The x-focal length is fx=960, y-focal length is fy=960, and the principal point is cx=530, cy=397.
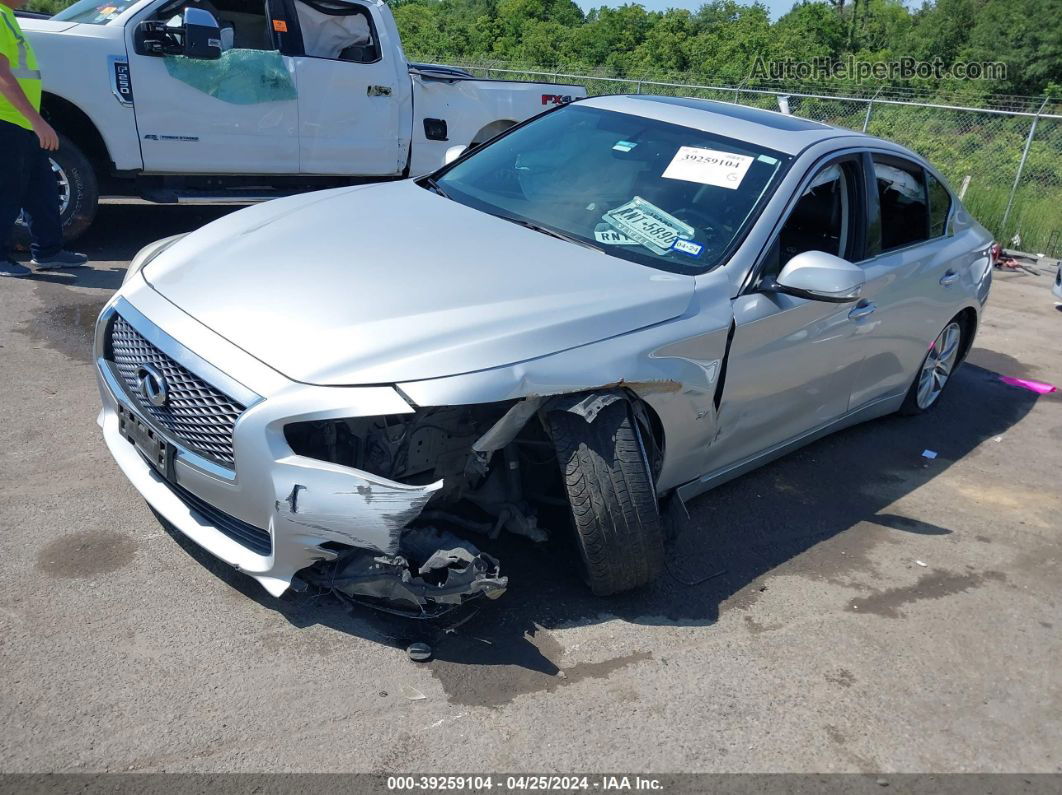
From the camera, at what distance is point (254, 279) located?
346 cm

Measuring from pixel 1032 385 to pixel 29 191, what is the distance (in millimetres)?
7262

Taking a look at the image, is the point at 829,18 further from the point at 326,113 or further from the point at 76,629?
the point at 76,629

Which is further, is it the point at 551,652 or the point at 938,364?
the point at 938,364

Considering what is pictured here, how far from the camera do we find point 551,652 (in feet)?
11.0

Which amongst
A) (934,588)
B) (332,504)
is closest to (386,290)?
(332,504)

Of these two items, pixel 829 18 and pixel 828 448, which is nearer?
pixel 828 448

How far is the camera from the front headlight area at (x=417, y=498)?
2.95 metres

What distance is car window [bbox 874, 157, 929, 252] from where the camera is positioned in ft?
16.0

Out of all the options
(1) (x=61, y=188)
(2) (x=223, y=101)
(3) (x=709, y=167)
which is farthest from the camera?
(2) (x=223, y=101)

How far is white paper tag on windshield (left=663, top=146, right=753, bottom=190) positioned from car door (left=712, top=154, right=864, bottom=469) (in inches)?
11.2

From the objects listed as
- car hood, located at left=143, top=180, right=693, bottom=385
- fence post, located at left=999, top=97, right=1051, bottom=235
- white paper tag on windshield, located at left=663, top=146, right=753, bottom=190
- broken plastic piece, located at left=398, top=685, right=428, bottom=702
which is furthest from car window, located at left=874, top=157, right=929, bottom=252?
fence post, located at left=999, top=97, right=1051, bottom=235

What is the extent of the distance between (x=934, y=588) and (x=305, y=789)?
2.84 metres
